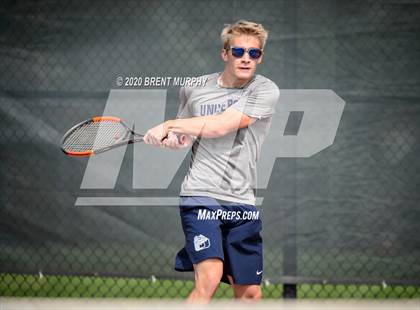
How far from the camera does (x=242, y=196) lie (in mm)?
4184

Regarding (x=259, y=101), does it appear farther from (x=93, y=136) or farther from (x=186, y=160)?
(x=186, y=160)

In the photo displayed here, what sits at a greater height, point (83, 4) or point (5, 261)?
point (83, 4)

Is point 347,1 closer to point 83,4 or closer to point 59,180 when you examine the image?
point 83,4

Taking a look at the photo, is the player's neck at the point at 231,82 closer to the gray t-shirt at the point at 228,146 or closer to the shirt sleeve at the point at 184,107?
the gray t-shirt at the point at 228,146

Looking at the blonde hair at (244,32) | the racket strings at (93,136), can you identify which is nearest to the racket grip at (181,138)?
the blonde hair at (244,32)

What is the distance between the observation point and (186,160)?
5.67 metres

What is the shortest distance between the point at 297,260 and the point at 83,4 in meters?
2.26

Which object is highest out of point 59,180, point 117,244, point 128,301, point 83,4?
point 83,4

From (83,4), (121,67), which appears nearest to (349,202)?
(121,67)

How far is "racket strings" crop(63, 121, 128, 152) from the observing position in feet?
16.4

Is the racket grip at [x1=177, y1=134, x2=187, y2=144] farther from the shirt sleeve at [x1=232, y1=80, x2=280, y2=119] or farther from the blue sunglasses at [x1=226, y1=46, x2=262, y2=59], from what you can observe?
the blue sunglasses at [x1=226, y1=46, x2=262, y2=59]

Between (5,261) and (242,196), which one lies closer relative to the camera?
(242,196)

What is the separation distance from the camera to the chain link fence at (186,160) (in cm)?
555

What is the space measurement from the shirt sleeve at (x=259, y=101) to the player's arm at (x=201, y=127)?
0.07 m
